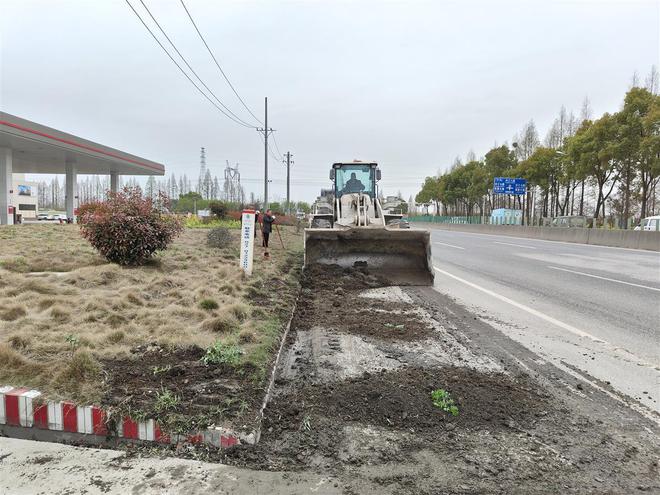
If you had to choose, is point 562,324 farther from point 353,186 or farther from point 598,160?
point 598,160

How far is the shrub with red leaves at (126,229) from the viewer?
10047mm

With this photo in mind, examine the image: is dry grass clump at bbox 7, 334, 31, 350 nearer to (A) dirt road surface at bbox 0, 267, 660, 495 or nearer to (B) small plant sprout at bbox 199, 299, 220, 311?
(A) dirt road surface at bbox 0, 267, 660, 495

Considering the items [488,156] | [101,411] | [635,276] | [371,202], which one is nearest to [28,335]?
[101,411]

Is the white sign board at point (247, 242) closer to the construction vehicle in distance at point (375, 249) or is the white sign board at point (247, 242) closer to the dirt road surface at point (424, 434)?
the construction vehicle in distance at point (375, 249)

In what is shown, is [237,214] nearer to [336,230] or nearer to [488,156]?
[336,230]

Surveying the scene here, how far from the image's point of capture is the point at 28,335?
4.81 m

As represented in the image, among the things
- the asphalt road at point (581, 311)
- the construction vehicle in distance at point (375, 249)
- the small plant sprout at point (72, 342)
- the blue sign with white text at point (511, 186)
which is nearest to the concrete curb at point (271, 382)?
the small plant sprout at point (72, 342)

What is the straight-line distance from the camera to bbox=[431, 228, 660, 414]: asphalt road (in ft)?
→ 15.6

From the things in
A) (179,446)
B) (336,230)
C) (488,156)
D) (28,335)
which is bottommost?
(179,446)

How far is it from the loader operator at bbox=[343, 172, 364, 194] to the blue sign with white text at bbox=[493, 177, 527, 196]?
116 ft

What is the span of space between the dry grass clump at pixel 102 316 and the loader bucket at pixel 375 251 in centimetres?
143

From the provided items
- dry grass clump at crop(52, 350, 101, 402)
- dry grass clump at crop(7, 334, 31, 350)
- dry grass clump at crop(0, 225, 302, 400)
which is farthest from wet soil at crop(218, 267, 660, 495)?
dry grass clump at crop(7, 334, 31, 350)

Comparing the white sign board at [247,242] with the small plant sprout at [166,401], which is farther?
the white sign board at [247,242]

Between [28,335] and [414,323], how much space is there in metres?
4.58
